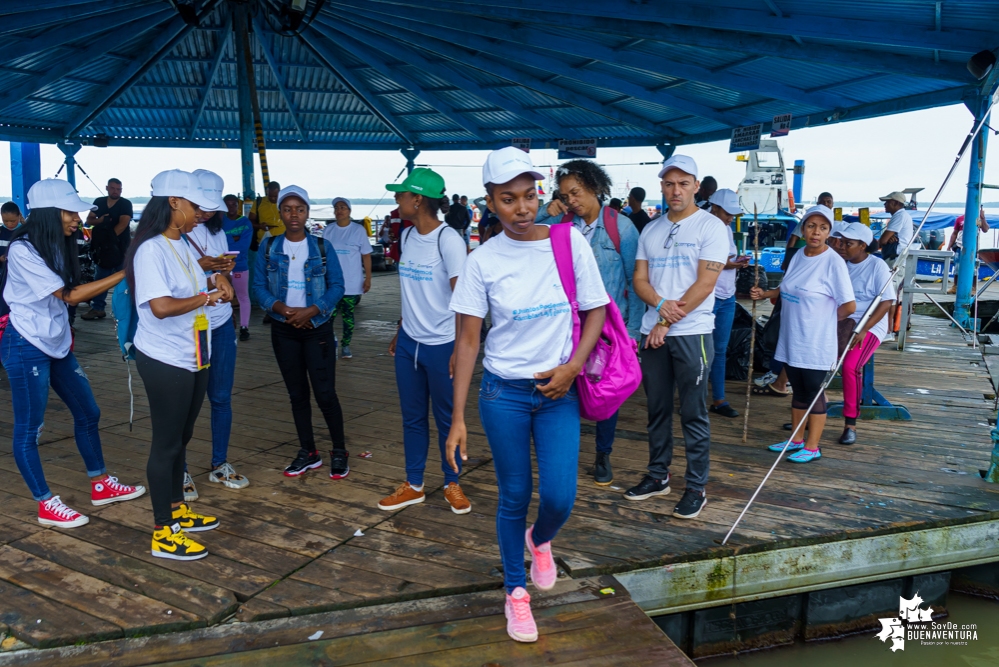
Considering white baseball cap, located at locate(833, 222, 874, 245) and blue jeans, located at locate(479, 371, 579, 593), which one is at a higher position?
white baseball cap, located at locate(833, 222, 874, 245)

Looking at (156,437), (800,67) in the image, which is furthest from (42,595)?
(800,67)

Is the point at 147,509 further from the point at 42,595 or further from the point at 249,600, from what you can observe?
the point at 249,600

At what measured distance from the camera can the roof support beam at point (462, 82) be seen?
12.0 m

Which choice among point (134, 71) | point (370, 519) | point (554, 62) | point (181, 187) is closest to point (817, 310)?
point (370, 519)

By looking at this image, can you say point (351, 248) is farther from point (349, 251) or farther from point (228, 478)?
point (228, 478)

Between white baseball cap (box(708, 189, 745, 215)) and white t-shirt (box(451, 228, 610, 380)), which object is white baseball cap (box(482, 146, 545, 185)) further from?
white baseball cap (box(708, 189, 745, 215))

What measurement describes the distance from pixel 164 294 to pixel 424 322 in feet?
4.01

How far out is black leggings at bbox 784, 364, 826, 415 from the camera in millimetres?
4428

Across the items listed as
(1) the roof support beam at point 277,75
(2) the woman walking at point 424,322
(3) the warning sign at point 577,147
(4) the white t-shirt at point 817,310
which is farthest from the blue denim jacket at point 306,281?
(3) the warning sign at point 577,147

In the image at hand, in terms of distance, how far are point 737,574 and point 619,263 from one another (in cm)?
174

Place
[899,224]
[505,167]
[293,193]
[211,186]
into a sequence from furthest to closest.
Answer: [899,224]
[293,193]
[211,186]
[505,167]

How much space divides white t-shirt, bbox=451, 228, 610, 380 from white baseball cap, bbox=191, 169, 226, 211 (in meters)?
1.48

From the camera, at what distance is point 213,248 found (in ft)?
15.1

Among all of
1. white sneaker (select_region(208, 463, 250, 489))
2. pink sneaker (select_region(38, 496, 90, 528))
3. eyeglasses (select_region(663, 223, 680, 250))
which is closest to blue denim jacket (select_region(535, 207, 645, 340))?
eyeglasses (select_region(663, 223, 680, 250))
